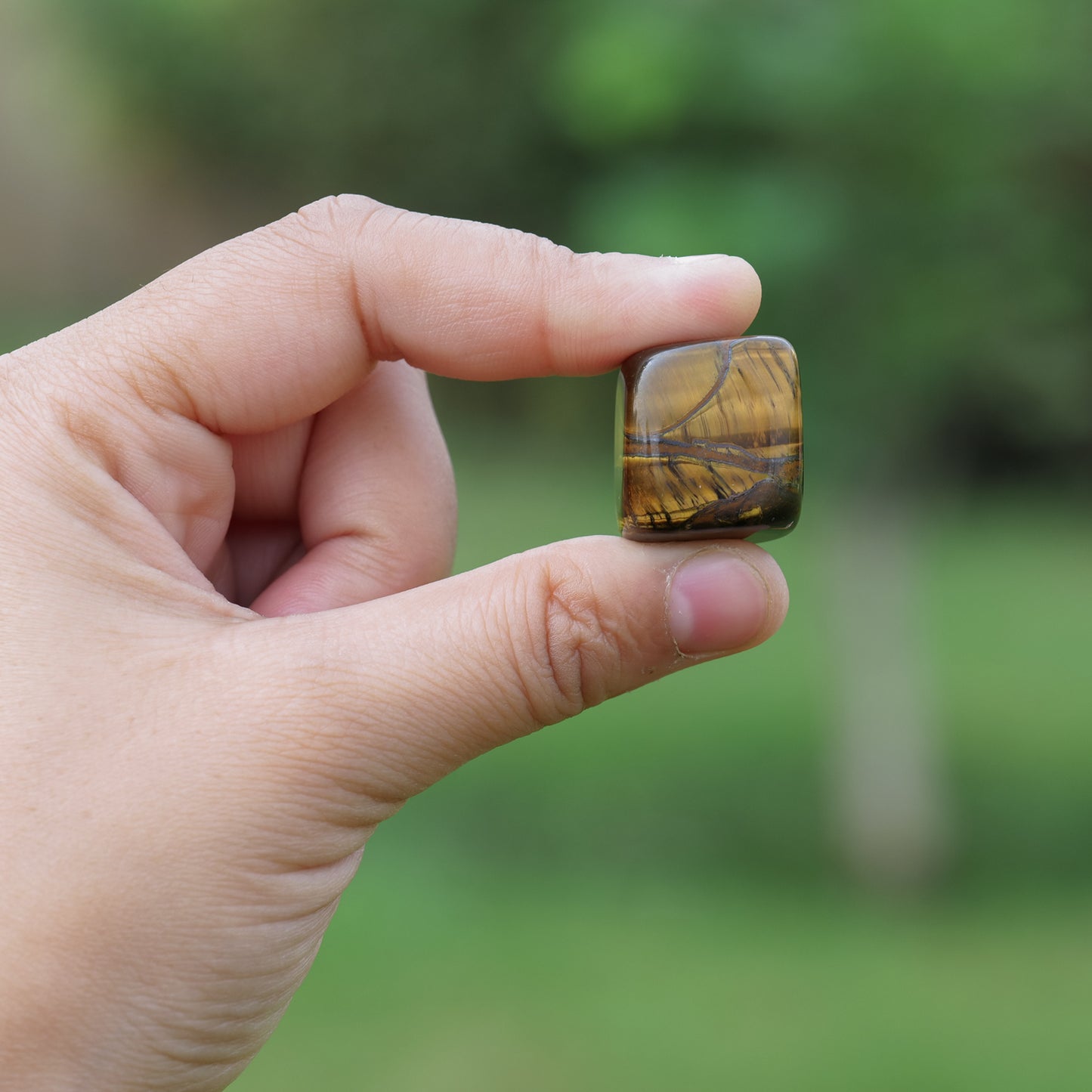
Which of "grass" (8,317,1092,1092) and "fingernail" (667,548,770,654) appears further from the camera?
"grass" (8,317,1092,1092)

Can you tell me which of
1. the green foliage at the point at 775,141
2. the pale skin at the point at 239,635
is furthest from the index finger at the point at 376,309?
the green foliage at the point at 775,141

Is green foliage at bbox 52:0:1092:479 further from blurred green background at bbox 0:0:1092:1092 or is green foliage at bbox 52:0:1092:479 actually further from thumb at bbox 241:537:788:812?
thumb at bbox 241:537:788:812

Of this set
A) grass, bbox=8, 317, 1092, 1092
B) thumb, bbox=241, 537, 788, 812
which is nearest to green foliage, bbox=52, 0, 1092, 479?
grass, bbox=8, 317, 1092, 1092

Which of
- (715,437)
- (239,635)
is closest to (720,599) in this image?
(715,437)

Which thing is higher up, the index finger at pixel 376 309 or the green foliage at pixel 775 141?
the green foliage at pixel 775 141

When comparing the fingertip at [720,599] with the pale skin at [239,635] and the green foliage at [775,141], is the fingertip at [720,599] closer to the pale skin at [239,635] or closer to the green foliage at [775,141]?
the pale skin at [239,635]

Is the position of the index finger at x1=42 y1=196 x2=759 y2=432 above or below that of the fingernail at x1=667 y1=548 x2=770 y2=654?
above

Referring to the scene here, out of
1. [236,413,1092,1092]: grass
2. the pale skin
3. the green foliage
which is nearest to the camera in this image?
the pale skin

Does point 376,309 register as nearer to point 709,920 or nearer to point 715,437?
point 715,437
